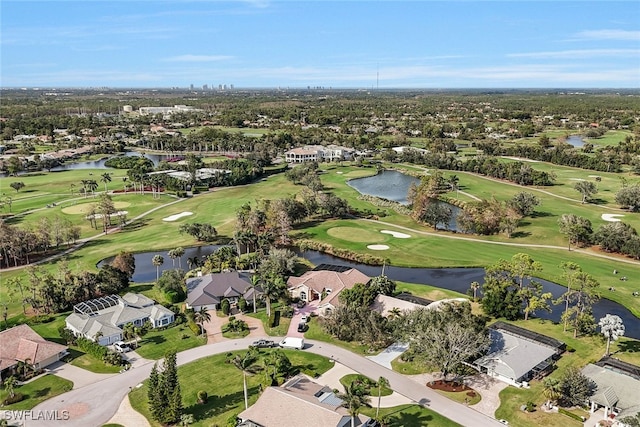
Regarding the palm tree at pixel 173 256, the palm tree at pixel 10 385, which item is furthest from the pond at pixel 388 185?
the palm tree at pixel 10 385

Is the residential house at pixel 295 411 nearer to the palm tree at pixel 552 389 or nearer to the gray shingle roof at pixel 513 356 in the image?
the gray shingle roof at pixel 513 356

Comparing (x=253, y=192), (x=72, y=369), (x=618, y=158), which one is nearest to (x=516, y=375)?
(x=72, y=369)

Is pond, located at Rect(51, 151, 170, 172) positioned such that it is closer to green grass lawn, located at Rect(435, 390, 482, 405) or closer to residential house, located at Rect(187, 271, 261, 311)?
residential house, located at Rect(187, 271, 261, 311)

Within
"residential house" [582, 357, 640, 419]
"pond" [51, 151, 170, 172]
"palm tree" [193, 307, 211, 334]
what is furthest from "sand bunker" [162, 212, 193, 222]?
"residential house" [582, 357, 640, 419]

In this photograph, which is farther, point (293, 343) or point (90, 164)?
point (90, 164)

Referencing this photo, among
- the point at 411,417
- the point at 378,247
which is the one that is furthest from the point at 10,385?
the point at 378,247

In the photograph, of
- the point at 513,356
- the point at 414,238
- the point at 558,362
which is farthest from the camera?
the point at 414,238

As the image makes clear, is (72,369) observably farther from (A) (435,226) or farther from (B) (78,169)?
(B) (78,169)

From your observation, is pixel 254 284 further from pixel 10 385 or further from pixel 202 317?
pixel 10 385
